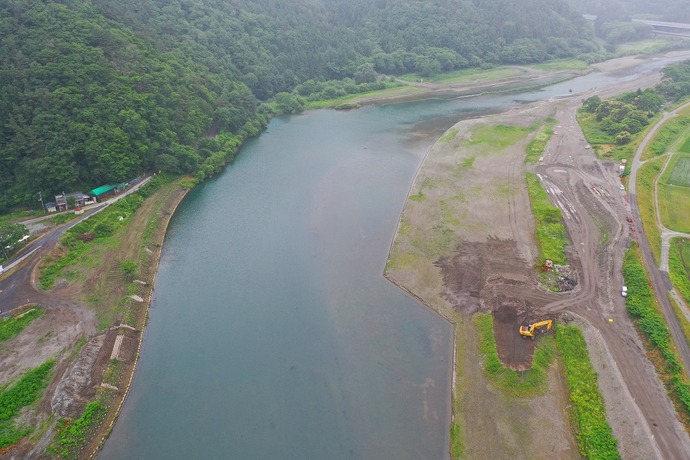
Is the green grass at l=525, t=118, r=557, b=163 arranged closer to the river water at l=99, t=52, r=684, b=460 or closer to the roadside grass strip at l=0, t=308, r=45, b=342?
the river water at l=99, t=52, r=684, b=460

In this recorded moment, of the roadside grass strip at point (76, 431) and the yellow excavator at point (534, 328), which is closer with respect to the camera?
the roadside grass strip at point (76, 431)

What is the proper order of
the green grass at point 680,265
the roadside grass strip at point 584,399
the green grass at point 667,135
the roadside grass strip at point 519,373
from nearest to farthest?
the roadside grass strip at point 584,399 < the roadside grass strip at point 519,373 < the green grass at point 680,265 < the green grass at point 667,135

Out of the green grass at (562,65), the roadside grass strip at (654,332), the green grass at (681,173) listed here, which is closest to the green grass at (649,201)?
the green grass at (681,173)

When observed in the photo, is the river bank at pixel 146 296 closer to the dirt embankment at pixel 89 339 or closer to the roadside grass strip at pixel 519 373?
the dirt embankment at pixel 89 339

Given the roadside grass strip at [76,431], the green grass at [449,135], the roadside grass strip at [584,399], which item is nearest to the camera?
the roadside grass strip at [584,399]

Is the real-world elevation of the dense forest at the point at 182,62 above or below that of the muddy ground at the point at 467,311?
above

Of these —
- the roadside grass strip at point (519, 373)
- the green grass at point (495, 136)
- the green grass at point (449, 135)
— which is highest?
the green grass at point (449, 135)

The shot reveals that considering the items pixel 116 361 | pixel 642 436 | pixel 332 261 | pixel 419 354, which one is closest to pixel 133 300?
pixel 116 361

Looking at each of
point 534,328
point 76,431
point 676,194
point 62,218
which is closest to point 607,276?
point 534,328
